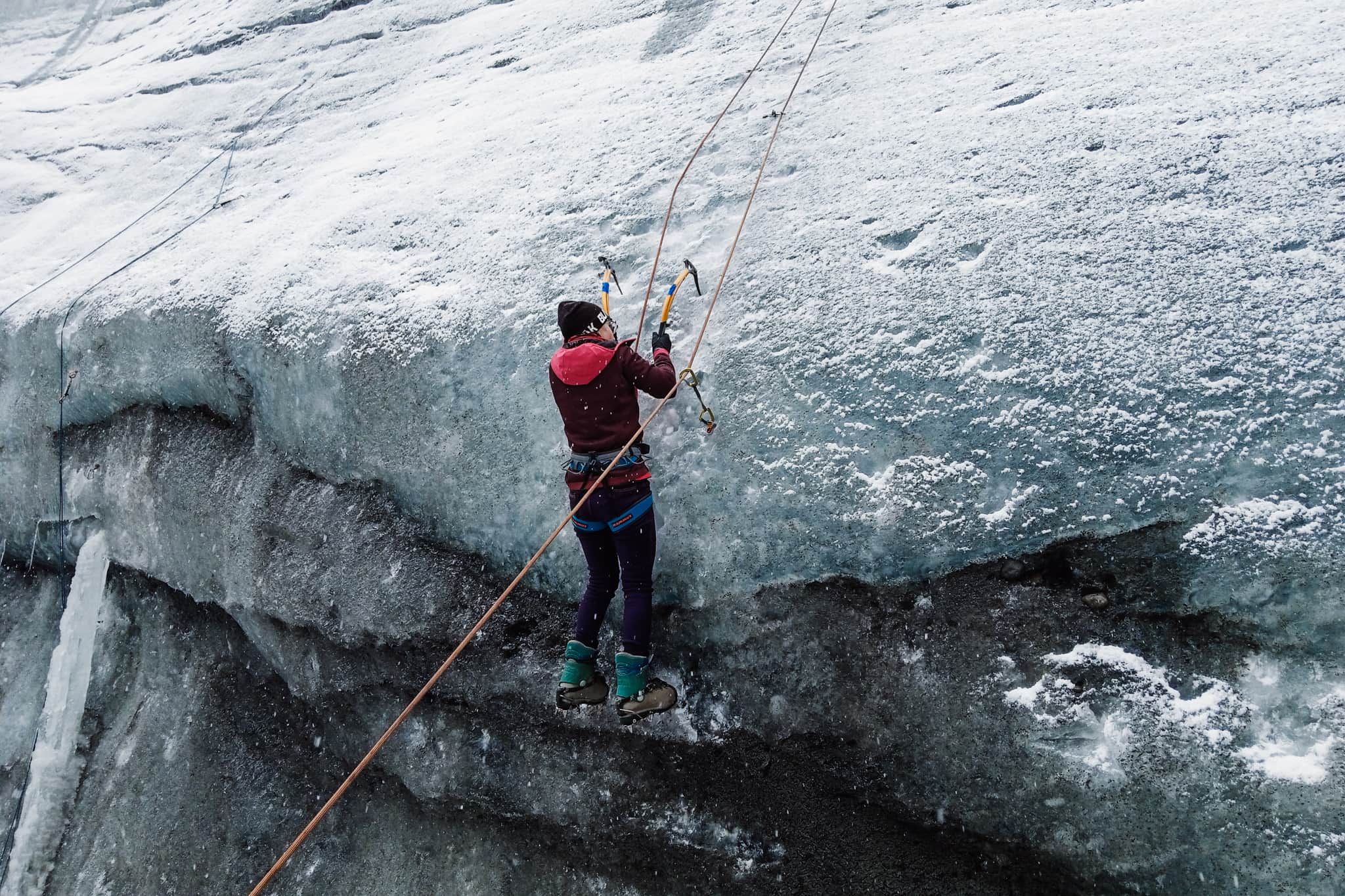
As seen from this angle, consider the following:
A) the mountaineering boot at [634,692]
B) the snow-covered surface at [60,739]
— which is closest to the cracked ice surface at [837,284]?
the mountaineering boot at [634,692]

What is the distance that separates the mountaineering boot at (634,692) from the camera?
3.69m

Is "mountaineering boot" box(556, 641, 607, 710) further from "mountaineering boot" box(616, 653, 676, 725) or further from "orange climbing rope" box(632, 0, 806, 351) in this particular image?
"orange climbing rope" box(632, 0, 806, 351)

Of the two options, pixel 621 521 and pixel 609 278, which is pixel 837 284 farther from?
pixel 621 521

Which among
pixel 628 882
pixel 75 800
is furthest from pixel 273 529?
pixel 628 882

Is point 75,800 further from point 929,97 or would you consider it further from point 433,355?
point 929,97

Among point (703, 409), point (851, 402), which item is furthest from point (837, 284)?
point (703, 409)

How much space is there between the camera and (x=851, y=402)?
4.02m

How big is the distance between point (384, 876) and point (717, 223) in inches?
180

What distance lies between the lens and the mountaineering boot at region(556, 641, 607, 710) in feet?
12.4

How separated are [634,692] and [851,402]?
1786 millimetres

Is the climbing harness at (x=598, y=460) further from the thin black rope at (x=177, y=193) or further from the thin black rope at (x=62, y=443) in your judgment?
the thin black rope at (x=177, y=193)

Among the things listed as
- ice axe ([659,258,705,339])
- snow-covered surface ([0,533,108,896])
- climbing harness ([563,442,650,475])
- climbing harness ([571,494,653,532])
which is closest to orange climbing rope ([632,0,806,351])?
ice axe ([659,258,705,339])

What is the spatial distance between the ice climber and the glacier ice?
1.32 ft

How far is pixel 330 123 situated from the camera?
8.80 metres
